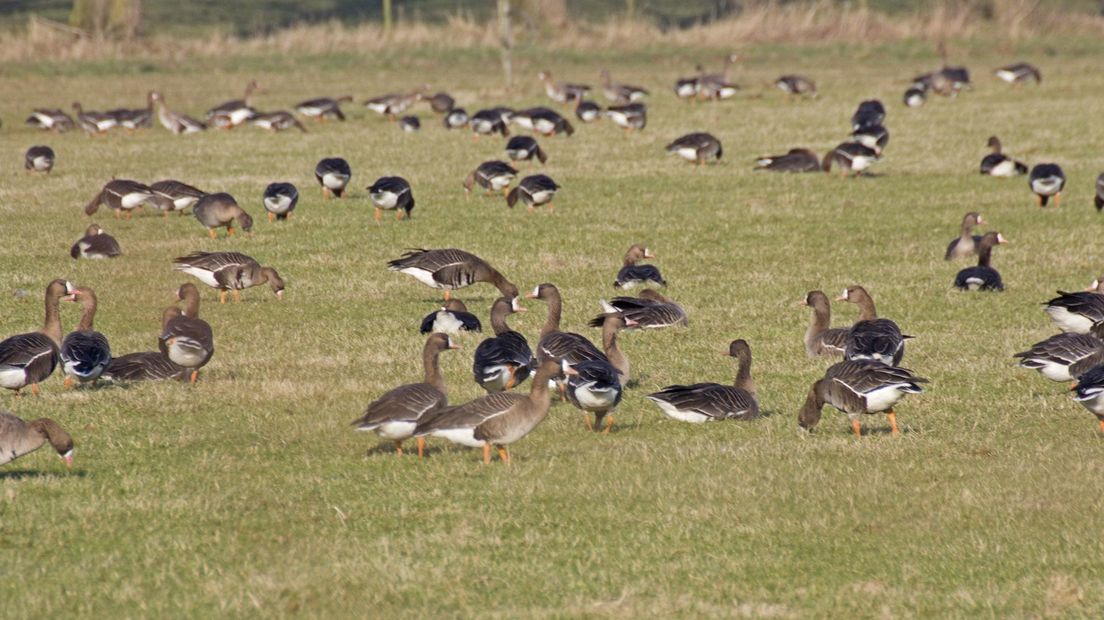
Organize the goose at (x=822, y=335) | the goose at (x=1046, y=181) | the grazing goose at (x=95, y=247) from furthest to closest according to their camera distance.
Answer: the goose at (x=1046, y=181)
the grazing goose at (x=95, y=247)
the goose at (x=822, y=335)

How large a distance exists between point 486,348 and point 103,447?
3534mm

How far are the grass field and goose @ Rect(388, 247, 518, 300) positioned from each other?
476 millimetres

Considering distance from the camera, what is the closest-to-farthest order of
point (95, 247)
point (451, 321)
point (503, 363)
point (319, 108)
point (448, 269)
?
point (503, 363) < point (451, 321) < point (448, 269) < point (95, 247) < point (319, 108)

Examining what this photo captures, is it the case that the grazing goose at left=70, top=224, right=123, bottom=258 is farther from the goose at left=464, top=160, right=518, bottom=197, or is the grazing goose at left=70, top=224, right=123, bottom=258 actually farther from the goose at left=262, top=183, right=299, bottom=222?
the goose at left=464, top=160, right=518, bottom=197

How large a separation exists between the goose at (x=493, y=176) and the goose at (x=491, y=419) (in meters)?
16.0

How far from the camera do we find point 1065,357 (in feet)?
45.7

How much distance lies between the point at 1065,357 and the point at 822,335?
3115 mm

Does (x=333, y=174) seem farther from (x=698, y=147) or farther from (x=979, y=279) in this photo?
(x=979, y=279)

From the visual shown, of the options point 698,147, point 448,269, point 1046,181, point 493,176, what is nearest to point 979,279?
point 448,269

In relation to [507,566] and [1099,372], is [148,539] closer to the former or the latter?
[507,566]

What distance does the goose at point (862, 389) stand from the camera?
486 inches

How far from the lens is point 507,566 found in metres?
9.59

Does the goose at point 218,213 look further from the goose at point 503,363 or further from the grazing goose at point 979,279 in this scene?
the grazing goose at point 979,279

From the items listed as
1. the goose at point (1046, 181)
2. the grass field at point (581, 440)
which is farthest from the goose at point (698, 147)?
the goose at point (1046, 181)
